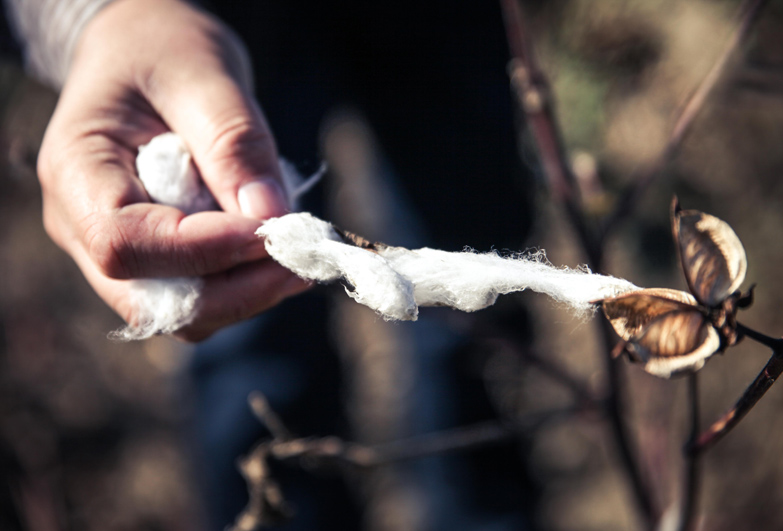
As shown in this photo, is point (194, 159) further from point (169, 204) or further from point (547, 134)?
point (547, 134)

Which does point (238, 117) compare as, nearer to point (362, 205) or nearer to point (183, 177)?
point (183, 177)

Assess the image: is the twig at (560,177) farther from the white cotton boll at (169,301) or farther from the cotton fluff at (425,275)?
the white cotton boll at (169,301)

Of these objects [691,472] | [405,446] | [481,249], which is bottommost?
[481,249]

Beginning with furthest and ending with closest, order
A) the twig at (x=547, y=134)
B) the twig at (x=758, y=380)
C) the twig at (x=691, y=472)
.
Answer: the twig at (x=547, y=134)
the twig at (x=691, y=472)
the twig at (x=758, y=380)

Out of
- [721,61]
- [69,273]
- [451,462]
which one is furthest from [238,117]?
[69,273]

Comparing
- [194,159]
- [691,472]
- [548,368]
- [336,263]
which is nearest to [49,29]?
[194,159]

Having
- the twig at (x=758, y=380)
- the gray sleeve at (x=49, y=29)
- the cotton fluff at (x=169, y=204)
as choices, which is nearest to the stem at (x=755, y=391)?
the twig at (x=758, y=380)
